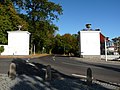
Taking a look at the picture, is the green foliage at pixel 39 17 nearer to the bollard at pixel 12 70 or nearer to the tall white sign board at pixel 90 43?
the tall white sign board at pixel 90 43

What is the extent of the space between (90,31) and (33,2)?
26.0m

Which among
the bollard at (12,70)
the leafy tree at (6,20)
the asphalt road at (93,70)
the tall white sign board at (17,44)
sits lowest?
the asphalt road at (93,70)

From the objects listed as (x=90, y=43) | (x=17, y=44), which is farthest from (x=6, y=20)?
(x=90, y=43)

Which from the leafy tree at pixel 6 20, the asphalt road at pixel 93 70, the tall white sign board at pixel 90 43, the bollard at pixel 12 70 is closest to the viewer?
the bollard at pixel 12 70

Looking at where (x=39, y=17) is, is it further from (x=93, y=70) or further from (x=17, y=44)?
(x=93, y=70)

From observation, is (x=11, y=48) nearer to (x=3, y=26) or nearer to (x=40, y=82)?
(x=3, y=26)

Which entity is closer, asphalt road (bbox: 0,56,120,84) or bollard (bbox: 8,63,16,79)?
bollard (bbox: 8,63,16,79)

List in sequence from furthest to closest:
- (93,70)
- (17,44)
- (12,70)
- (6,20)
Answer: (6,20), (17,44), (93,70), (12,70)

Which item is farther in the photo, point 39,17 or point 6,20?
point 39,17

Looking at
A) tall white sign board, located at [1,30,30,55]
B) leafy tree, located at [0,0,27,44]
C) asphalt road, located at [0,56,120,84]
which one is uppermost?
leafy tree, located at [0,0,27,44]

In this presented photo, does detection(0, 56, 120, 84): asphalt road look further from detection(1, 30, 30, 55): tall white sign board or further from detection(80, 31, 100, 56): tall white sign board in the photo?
detection(80, 31, 100, 56): tall white sign board

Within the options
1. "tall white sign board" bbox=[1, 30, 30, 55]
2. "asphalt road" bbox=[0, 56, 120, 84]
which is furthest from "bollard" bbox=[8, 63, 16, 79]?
"tall white sign board" bbox=[1, 30, 30, 55]

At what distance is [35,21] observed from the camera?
70688mm

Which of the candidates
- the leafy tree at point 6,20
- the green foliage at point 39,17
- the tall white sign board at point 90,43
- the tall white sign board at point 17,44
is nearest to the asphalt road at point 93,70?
the tall white sign board at point 17,44
